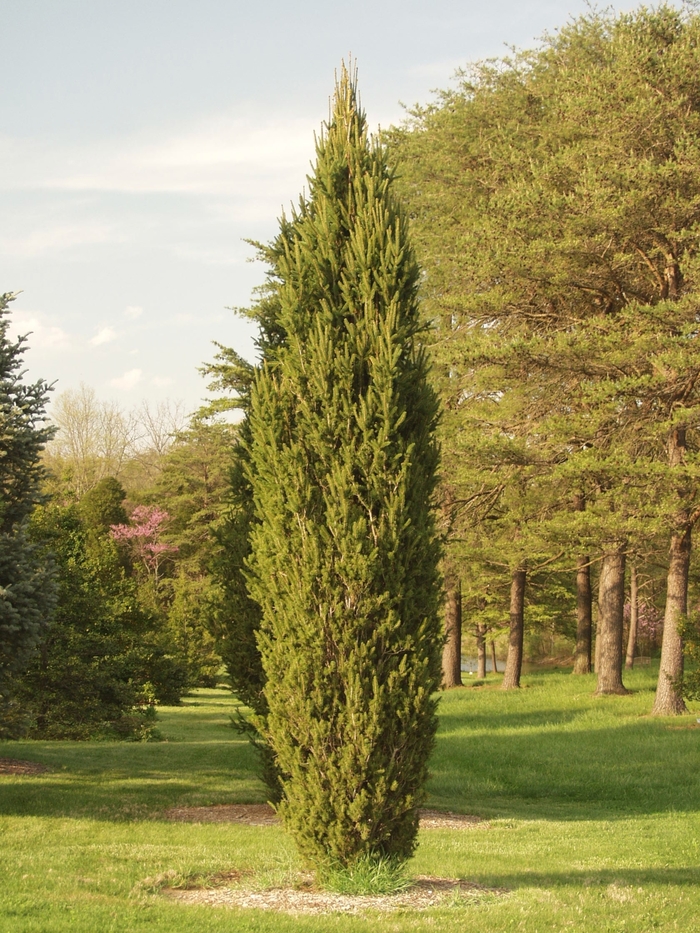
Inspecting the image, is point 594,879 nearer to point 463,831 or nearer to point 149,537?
point 463,831

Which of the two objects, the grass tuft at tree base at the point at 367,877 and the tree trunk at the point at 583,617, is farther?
the tree trunk at the point at 583,617

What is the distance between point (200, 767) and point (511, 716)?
932cm

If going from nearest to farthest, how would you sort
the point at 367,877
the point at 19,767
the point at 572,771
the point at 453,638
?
1. the point at 367,877
2. the point at 19,767
3. the point at 572,771
4. the point at 453,638

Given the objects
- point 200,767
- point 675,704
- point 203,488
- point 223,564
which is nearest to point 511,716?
point 675,704

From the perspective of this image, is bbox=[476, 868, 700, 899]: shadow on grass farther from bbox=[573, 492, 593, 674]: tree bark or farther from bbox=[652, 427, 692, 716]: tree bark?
bbox=[573, 492, 593, 674]: tree bark

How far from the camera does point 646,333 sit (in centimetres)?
1908

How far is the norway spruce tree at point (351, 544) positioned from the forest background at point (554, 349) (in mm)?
6800

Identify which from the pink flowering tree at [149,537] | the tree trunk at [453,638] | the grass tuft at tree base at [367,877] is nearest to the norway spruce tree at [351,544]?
the grass tuft at tree base at [367,877]

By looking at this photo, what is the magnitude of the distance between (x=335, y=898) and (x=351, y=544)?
2.45 m

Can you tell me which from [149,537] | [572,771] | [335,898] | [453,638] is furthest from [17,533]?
[149,537]

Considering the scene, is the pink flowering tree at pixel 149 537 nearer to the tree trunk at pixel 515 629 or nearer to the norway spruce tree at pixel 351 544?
the tree trunk at pixel 515 629

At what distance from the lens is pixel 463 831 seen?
38.5 ft

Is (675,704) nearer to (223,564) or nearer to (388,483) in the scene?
(223,564)

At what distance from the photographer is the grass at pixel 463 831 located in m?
6.11
